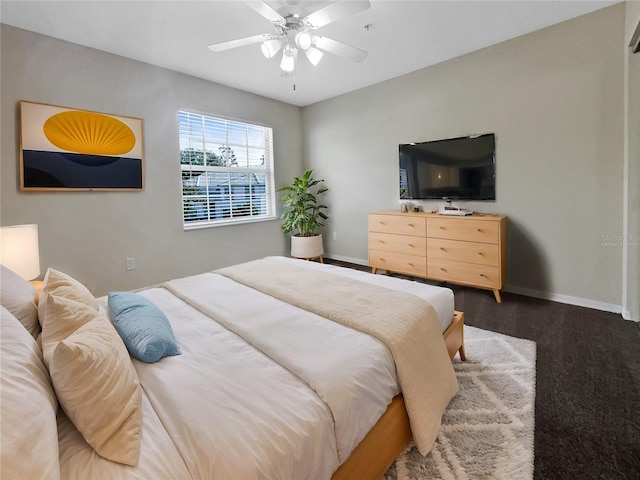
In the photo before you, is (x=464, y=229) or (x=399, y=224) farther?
(x=399, y=224)

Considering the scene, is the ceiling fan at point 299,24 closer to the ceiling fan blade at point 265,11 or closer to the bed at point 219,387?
the ceiling fan blade at point 265,11

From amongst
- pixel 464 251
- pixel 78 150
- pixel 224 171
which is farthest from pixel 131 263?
pixel 464 251

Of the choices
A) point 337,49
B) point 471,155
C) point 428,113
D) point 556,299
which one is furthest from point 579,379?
point 428,113

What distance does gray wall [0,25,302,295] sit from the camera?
8.80 ft

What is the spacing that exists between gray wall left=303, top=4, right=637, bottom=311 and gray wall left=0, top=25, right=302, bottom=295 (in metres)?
2.72

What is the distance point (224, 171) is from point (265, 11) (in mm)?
2541

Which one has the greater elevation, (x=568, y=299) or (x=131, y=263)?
(x=131, y=263)

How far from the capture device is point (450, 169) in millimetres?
3623

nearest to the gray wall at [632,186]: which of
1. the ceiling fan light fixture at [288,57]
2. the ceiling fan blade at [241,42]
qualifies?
the ceiling fan light fixture at [288,57]

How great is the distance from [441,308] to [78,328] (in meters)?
1.67

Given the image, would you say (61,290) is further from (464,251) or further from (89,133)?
(464,251)

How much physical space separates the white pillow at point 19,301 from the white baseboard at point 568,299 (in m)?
3.81

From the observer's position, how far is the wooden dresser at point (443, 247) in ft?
10.0

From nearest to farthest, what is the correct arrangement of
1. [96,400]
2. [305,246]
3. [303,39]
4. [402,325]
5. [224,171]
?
1. [96,400]
2. [402,325]
3. [303,39]
4. [224,171]
5. [305,246]
